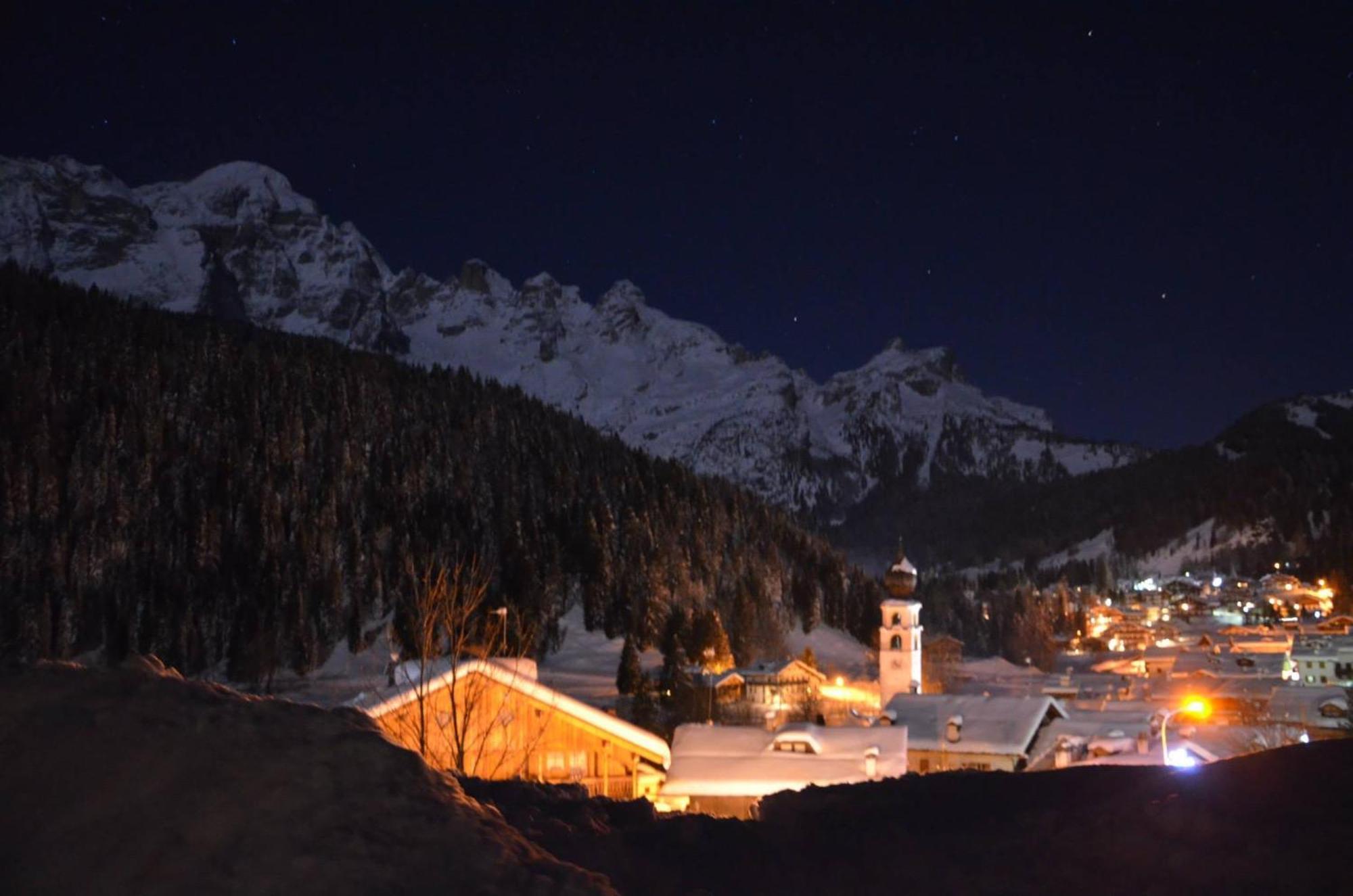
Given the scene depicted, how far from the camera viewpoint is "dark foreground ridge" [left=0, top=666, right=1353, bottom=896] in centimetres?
531

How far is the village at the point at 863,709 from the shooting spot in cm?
2148

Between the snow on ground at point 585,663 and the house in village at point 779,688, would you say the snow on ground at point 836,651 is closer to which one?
the house in village at point 779,688

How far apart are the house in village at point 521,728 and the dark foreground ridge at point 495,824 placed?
11.8 metres

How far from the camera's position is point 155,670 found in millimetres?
6719

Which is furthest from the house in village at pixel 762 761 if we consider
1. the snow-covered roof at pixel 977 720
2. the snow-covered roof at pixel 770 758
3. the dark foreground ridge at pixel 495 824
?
the dark foreground ridge at pixel 495 824

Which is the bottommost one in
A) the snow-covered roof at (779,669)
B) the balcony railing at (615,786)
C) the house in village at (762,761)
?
the snow-covered roof at (779,669)

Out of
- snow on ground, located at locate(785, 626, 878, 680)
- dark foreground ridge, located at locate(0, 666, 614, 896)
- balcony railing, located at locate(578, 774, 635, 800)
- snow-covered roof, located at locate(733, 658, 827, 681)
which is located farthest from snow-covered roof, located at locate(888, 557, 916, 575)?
dark foreground ridge, located at locate(0, 666, 614, 896)

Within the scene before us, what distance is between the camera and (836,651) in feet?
336

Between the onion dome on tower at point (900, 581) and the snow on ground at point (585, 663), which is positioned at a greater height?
the onion dome on tower at point (900, 581)

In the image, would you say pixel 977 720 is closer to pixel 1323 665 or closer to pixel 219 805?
pixel 219 805

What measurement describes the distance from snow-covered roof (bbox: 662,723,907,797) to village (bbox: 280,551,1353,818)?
67 millimetres

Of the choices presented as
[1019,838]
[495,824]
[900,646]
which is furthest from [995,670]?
[495,824]

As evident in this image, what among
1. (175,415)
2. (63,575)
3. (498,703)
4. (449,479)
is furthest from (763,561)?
(498,703)

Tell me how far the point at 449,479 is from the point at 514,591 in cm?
1832
